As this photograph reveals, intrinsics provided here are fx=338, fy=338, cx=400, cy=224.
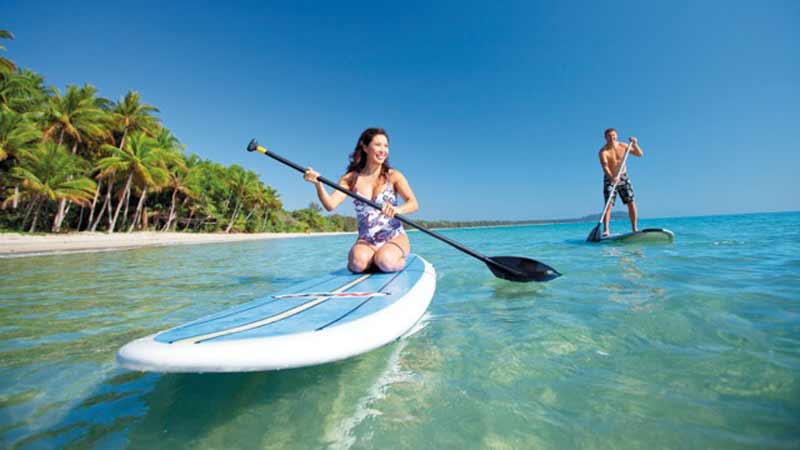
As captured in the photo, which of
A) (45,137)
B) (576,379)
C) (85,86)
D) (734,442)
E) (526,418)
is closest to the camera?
(734,442)

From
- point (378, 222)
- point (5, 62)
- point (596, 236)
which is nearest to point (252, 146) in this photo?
point (378, 222)

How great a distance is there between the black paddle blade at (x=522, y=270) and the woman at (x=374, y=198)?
1106 millimetres

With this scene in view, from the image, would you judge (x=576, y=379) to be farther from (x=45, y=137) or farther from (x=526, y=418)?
(x=45, y=137)

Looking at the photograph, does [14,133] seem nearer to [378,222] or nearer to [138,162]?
[138,162]

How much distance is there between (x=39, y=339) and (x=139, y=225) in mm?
31202

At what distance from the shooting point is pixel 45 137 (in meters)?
19.1

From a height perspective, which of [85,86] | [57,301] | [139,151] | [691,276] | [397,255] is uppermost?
[85,86]

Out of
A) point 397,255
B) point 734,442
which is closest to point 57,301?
point 397,255

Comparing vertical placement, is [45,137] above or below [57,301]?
above

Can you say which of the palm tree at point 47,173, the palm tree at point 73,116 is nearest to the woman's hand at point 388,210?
the palm tree at point 47,173

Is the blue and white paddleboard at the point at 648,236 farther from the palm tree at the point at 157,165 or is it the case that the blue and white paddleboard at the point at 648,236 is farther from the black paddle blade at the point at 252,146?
the palm tree at the point at 157,165

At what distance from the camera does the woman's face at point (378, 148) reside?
3502 mm

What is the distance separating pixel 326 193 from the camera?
11.8ft

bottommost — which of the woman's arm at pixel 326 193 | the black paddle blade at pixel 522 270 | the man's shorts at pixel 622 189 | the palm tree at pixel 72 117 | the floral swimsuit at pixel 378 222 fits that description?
the black paddle blade at pixel 522 270
